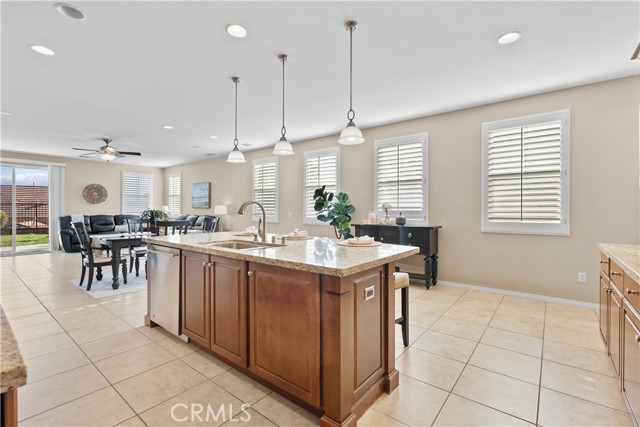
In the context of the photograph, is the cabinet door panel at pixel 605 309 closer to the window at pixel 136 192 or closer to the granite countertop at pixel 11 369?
the granite countertop at pixel 11 369

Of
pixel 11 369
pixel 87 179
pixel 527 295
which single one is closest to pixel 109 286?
pixel 11 369

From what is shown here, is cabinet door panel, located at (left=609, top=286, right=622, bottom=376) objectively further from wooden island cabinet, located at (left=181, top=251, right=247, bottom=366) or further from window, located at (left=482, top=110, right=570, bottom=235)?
wooden island cabinet, located at (left=181, top=251, right=247, bottom=366)

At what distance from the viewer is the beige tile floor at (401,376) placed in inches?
72.6

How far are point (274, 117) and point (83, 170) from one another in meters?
7.22

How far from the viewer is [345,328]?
1.68m

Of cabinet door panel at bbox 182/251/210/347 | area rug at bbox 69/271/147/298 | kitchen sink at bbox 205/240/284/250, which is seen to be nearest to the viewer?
cabinet door panel at bbox 182/251/210/347

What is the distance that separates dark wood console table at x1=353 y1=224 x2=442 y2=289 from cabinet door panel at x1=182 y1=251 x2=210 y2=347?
3064 mm

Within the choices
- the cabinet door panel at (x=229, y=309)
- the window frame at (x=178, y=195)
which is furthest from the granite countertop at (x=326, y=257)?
the window frame at (x=178, y=195)

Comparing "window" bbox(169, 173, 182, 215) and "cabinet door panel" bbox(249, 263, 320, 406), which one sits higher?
"window" bbox(169, 173, 182, 215)

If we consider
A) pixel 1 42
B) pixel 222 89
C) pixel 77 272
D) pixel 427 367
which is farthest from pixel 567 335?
pixel 77 272

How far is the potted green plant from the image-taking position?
5.30 meters

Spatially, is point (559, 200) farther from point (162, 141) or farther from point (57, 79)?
point (162, 141)

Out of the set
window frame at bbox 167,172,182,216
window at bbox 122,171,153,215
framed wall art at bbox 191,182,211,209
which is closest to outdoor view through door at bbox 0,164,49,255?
window at bbox 122,171,153,215

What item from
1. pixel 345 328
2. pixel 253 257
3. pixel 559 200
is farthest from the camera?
pixel 559 200
